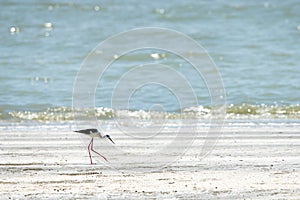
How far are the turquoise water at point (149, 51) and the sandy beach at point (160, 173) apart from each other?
3.80 m

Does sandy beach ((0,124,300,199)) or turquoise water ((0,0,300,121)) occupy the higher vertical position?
turquoise water ((0,0,300,121))

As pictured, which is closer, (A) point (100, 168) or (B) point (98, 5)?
(A) point (100, 168)

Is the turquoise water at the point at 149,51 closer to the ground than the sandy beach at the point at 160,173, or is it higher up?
higher up

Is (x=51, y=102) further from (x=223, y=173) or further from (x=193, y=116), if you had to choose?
(x=223, y=173)

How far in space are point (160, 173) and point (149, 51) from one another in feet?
42.6

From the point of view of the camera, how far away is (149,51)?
21.2 m

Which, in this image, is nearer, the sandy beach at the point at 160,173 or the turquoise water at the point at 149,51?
the sandy beach at the point at 160,173

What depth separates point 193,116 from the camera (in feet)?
45.7

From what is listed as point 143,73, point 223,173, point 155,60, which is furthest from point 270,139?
point 155,60

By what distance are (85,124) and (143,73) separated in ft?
16.8

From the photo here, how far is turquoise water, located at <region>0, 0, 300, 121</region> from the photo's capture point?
606 inches

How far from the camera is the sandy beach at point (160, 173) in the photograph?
737cm

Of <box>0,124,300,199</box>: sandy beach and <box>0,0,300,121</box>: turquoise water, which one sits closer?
<box>0,124,300,199</box>: sandy beach

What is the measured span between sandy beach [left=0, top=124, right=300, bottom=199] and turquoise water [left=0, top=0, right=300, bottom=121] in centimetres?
380
